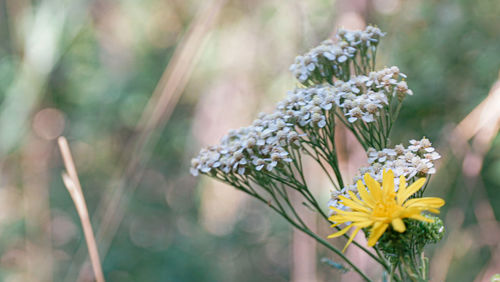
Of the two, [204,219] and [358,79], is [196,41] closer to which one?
[358,79]

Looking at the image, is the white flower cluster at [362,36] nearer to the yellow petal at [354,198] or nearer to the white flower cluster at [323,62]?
the white flower cluster at [323,62]

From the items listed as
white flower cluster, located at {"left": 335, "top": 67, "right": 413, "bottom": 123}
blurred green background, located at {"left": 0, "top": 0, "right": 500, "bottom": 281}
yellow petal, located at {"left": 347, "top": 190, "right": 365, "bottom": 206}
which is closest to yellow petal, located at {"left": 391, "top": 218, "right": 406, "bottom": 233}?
yellow petal, located at {"left": 347, "top": 190, "right": 365, "bottom": 206}

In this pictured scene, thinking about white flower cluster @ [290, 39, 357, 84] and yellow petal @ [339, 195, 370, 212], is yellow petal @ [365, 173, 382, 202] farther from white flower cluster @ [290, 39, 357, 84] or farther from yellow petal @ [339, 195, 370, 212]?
white flower cluster @ [290, 39, 357, 84]

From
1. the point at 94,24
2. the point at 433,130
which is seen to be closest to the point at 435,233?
the point at 433,130

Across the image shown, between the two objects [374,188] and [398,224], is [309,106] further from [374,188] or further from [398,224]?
[398,224]

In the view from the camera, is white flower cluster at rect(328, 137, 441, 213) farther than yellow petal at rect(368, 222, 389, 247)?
Yes

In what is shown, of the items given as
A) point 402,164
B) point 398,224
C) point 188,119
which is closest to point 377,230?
point 398,224
